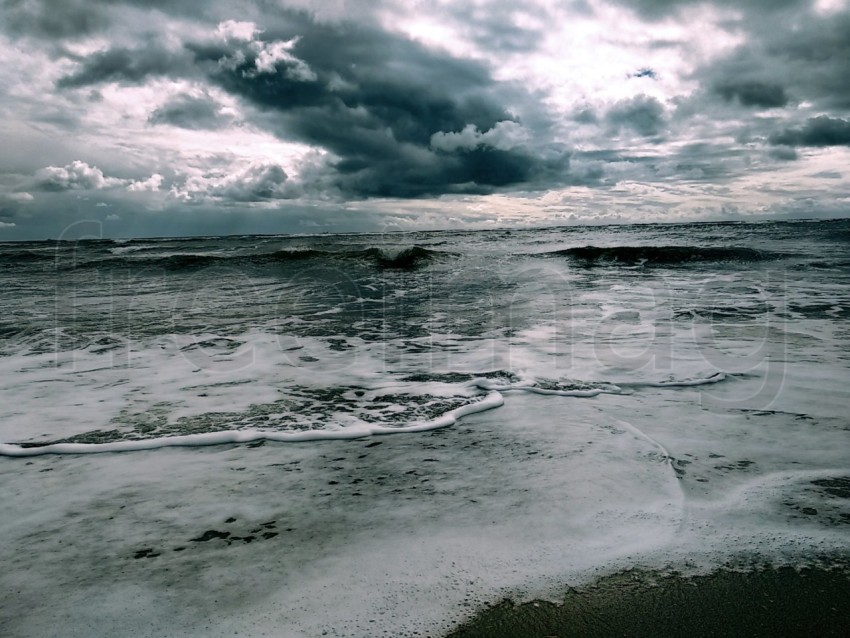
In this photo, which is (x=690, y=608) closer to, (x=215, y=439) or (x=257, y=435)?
(x=257, y=435)

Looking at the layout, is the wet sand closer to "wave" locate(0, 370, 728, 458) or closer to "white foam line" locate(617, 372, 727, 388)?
"wave" locate(0, 370, 728, 458)

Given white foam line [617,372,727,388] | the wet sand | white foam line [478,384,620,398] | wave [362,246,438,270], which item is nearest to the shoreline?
the wet sand

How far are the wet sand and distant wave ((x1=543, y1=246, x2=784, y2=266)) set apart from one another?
646 inches

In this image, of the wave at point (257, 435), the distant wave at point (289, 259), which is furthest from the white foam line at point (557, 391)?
the distant wave at point (289, 259)

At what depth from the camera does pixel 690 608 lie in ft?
→ 5.18

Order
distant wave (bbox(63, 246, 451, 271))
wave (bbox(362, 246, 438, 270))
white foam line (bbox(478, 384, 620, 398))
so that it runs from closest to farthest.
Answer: white foam line (bbox(478, 384, 620, 398)), wave (bbox(362, 246, 438, 270)), distant wave (bbox(63, 246, 451, 271))

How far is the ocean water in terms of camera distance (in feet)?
5.67

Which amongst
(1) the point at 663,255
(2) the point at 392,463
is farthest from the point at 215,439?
(1) the point at 663,255

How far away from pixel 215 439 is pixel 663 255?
60.0ft

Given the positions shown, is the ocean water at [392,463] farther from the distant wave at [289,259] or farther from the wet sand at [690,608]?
the distant wave at [289,259]

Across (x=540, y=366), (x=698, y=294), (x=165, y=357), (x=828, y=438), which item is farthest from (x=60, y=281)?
(x=828, y=438)

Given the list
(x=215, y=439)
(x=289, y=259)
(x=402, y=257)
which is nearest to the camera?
(x=215, y=439)

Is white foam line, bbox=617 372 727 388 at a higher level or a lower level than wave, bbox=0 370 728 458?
higher

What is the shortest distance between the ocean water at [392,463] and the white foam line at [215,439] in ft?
0.06
